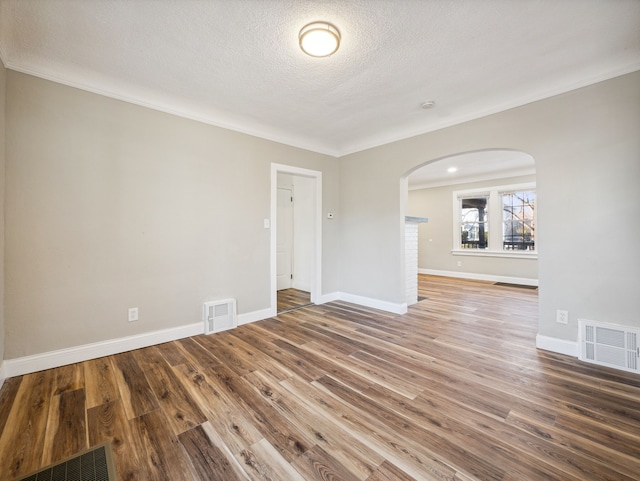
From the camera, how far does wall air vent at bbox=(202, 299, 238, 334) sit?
10.4ft

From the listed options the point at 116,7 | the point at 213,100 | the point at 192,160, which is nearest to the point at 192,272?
the point at 192,160

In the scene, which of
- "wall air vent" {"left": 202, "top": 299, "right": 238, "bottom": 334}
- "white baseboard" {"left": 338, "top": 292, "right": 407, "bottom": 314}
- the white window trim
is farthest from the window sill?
"wall air vent" {"left": 202, "top": 299, "right": 238, "bottom": 334}

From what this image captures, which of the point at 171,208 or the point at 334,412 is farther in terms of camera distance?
the point at 171,208

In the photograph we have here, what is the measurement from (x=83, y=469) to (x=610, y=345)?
3.89 metres

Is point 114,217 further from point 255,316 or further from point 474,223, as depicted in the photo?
point 474,223

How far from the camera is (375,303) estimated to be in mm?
4227

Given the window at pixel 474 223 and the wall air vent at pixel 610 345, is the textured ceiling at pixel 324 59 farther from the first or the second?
the window at pixel 474 223

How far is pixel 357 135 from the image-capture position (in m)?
4.04

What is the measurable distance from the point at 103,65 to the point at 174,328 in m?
2.61

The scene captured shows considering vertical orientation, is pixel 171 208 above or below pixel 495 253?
above

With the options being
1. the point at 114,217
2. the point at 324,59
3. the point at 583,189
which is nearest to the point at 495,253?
the point at 583,189

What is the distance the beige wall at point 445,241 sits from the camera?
622cm

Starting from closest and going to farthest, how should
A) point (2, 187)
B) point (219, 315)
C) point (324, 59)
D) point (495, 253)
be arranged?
point (2, 187) → point (324, 59) → point (219, 315) → point (495, 253)

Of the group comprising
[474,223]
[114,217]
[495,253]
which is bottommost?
[495,253]
